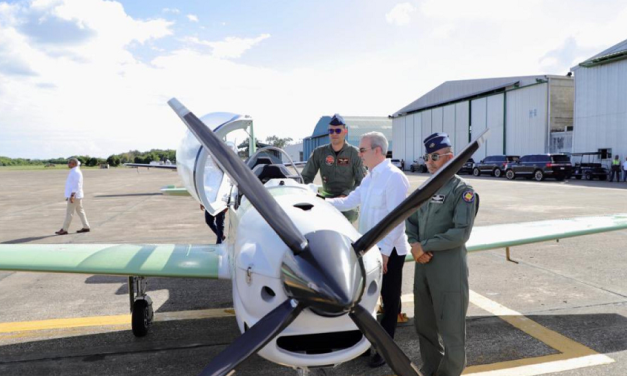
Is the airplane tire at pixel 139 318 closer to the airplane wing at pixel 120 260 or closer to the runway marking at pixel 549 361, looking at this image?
the airplane wing at pixel 120 260

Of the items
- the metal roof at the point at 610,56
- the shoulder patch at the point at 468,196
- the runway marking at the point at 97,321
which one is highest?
the metal roof at the point at 610,56

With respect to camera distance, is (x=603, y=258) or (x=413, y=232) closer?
(x=413, y=232)

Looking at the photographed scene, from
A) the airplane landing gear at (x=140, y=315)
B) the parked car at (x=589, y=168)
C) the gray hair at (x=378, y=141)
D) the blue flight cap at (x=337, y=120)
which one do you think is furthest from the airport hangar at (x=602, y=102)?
the airplane landing gear at (x=140, y=315)

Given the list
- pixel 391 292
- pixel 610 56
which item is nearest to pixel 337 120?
pixel 391 292

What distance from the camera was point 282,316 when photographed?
2.15 m

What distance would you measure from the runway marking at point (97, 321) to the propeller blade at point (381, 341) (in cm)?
291

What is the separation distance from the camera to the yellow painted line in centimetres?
447

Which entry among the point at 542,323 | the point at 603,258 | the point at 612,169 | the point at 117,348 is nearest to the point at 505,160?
the point at 612,169

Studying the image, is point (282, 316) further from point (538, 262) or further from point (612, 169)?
point (612, 169)

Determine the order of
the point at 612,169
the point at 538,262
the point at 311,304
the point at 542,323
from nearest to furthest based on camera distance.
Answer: the point at 311,304 → the point at 542,323 → the point at 538,262 → the point at 612,169

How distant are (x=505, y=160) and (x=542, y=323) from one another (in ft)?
96.1

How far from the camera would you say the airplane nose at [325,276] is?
6.73 ft

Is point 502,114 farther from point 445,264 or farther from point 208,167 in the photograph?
point 445,264

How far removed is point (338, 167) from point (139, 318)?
267 cm
